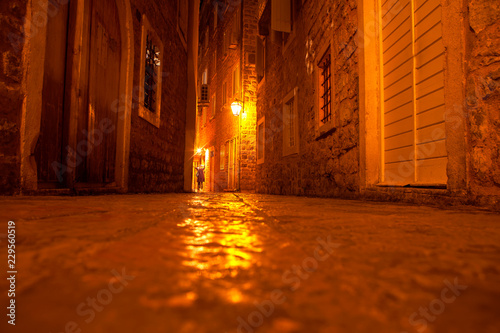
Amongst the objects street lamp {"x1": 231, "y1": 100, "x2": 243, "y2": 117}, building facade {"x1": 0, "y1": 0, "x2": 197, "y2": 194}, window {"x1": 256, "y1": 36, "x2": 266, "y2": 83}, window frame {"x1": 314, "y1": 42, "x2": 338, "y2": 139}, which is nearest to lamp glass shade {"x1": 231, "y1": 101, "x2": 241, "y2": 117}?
street lamp {"x1": 231, "y1": 100, "x2": 243, "y2": 117}

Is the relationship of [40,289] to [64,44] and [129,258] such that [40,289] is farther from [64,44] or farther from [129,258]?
[64,44]

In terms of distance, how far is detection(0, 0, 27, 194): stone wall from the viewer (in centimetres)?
230

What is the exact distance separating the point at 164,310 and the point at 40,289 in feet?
0.69

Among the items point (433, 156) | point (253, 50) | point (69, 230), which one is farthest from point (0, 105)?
point (253, 50)

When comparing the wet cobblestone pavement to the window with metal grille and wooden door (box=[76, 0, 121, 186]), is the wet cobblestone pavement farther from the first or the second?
the window with metal grille

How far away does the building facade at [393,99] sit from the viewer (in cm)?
197

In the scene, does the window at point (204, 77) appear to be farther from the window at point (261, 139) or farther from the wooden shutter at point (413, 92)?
the wooden shutter at point (413, 92)

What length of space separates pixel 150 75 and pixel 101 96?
1.75m

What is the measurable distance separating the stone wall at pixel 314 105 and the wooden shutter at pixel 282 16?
0.74ft

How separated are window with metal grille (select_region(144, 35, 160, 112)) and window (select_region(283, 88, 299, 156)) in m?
2.97

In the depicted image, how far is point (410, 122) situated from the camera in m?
3.03

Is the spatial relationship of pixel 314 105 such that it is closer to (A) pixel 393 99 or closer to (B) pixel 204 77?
(A) pixel 393 99

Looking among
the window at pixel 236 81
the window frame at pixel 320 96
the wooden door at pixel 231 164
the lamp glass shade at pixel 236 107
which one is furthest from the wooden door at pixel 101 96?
the wooden door at pixel 231 164

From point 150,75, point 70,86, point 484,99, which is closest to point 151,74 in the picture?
point 150,75
